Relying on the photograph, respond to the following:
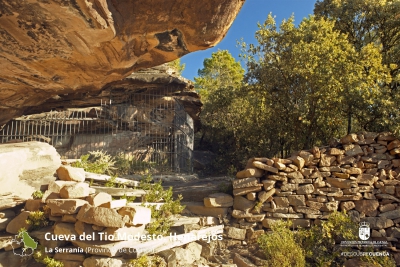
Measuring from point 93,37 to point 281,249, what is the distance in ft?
15.6

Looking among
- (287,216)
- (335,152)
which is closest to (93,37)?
(287,216)

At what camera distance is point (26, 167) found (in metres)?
5.52

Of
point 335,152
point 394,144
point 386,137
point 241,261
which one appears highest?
point 386,137

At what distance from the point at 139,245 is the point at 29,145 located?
127 inches

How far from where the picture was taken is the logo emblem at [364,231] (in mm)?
6146

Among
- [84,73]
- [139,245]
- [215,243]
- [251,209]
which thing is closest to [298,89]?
[251,209]

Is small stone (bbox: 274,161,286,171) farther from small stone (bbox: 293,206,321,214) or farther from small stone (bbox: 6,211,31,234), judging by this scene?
small stone (bbox: 6,211,31,234)

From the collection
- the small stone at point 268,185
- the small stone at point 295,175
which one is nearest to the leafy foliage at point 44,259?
the small stone at point 268,185

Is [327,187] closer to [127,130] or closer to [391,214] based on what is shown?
[391,214]

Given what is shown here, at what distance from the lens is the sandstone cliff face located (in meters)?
4.36

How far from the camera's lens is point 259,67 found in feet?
32.2

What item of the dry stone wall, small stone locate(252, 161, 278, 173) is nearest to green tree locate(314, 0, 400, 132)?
the dry stone wall

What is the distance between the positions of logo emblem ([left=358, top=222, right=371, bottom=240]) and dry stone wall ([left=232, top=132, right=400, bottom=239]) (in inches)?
4.6

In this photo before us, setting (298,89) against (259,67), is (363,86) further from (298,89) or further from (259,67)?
(259,67)
